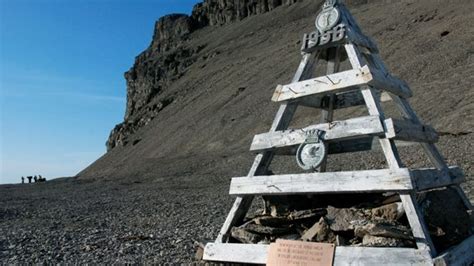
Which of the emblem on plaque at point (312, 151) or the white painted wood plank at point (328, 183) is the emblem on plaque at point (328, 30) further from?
the white painted wood plank at point (328, 183)

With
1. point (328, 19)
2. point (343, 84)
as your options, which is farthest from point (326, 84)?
point (328, 19)

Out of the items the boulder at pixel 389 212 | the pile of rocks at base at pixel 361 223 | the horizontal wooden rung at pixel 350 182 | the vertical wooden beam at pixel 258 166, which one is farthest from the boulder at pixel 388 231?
the vertical wooden beam at pixel 258 166

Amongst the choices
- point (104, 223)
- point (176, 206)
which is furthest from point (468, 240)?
point (176, 206)

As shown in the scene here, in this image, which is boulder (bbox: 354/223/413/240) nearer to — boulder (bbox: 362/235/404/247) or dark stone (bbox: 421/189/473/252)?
boulder (bbox: 362/235/404/247)

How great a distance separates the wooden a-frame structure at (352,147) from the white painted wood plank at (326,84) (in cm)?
1

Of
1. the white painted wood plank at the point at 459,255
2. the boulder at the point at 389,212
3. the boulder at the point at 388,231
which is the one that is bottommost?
the white painted wood plank at the point at 459,255

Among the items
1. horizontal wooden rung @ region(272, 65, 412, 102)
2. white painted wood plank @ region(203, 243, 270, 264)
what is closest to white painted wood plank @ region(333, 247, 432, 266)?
white painted wood plank @ region(203, 243, 270, 264)

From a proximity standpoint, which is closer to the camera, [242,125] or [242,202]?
[242,202]

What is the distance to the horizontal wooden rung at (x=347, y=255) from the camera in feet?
17.5

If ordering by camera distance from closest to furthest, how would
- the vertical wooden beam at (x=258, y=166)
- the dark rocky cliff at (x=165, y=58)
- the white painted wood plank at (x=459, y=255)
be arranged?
the white painted wood plank at (x=459, y=255) < the vertical wooden beam at (x=258, y=166) < the dark rocky cliff at (x=165, y=58)

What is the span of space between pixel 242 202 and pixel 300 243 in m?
1.32

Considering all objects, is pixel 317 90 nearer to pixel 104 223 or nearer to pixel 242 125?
pixel 104 223

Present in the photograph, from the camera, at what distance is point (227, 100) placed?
176 feet

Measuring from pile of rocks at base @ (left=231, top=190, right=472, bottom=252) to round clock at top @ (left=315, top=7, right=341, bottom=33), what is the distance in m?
2.60
